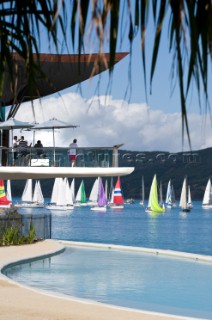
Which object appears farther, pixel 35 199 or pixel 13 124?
pixel 35 199

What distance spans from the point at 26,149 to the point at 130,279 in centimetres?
1038

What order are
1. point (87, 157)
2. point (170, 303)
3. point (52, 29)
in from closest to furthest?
point (52, 29) < point (170, 303) < point (87, 157)

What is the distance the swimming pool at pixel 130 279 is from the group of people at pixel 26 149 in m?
4.55

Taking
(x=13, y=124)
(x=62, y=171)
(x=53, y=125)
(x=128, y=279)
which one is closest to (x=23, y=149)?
(x=13, y=124)

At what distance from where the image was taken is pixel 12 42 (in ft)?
20.9

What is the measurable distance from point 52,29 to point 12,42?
30.6 inches

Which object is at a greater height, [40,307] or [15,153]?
[15,153]

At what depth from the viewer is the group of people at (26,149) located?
34.7 metres

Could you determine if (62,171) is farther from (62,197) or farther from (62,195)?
(62,197)

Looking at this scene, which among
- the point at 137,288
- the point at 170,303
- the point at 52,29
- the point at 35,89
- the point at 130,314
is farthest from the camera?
the point at 137,288

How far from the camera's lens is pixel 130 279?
2750 cm

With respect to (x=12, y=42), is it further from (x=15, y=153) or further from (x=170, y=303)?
(x=15, y=153)

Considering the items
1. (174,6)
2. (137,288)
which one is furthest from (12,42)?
(137,288)

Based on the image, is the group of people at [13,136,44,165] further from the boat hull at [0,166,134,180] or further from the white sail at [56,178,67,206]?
the white sail at [56,178,67,206]
